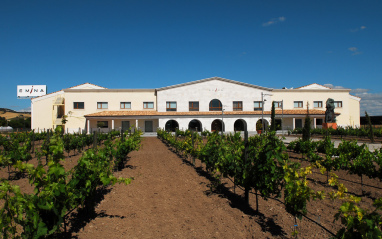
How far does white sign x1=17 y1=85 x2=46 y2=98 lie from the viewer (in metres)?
47.1

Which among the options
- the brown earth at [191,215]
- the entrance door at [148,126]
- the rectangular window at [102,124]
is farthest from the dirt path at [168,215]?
the entrance door at [148,126]

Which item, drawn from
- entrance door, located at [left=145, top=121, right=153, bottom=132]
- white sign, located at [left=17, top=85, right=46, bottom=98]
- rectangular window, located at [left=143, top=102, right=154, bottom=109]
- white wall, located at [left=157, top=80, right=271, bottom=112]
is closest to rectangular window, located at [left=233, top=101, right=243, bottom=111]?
white wall, located at [left=157, top=80, right=271, bottom=112]

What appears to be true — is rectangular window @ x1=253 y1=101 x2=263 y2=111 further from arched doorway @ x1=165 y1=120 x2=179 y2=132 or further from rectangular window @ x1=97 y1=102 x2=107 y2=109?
rectangular window @ x1=97 y1=102 x2=107 y2=109

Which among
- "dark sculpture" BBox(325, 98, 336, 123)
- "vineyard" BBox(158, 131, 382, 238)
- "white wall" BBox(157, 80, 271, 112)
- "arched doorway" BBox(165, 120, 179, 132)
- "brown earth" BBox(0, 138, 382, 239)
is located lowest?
→ "brown earth" BBox(0, 138, 382, 239)

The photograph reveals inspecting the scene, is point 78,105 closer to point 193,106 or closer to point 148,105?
point 148,105

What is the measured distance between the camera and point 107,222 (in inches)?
178

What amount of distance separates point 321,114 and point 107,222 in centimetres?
3439

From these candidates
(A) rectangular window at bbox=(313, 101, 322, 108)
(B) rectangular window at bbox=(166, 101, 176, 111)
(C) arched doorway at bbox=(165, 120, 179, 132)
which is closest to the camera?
(C) arched doorway at bbox=(165, 120, 179, 132)

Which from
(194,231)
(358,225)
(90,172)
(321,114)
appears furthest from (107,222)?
(321,114)

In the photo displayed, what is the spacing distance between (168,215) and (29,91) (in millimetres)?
51979

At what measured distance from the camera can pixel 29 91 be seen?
1868 inches

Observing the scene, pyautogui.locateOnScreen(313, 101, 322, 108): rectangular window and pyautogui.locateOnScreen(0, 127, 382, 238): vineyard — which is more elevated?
pyautogui.locateOnScreen(313, 101, 322, 108): rectangular window

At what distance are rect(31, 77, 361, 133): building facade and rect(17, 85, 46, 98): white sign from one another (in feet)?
50.0

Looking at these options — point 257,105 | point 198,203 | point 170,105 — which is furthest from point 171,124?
point 198,203
